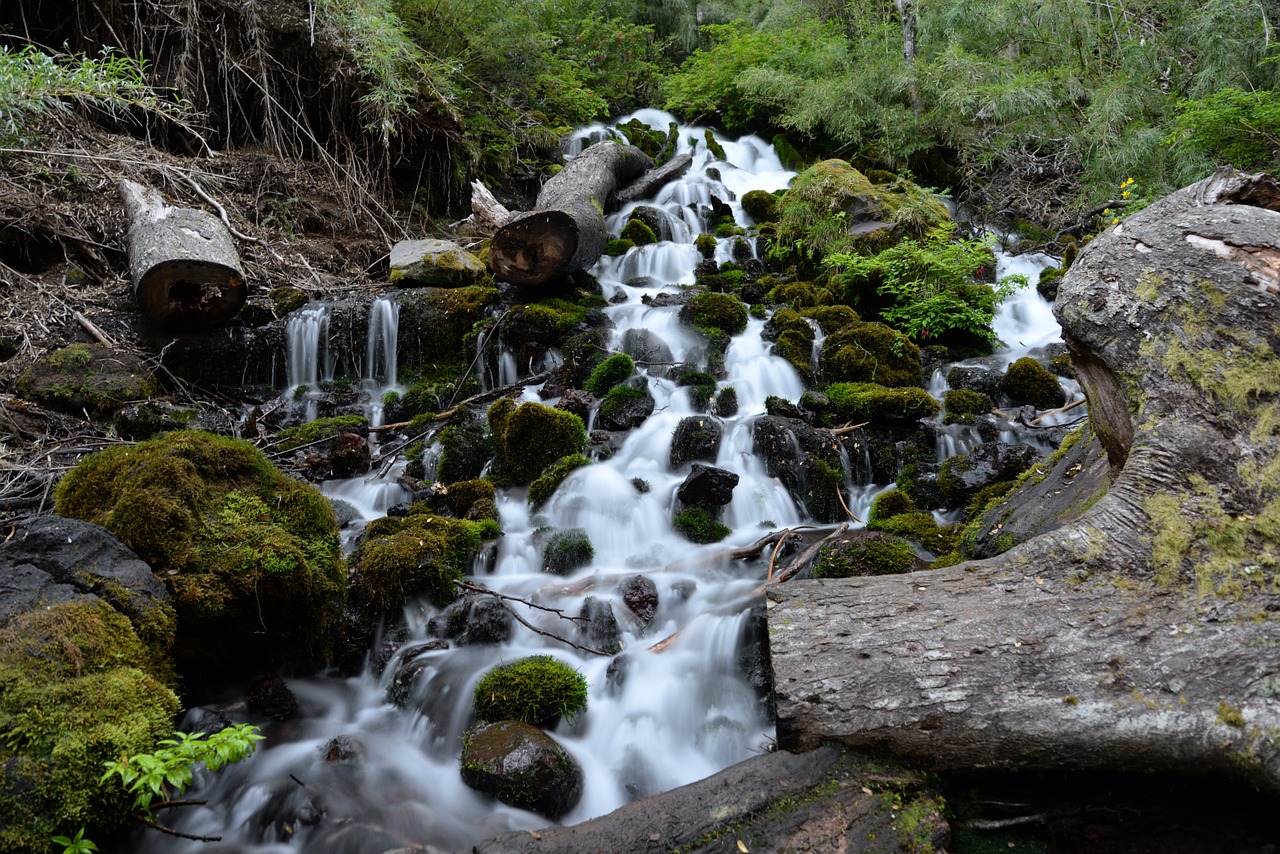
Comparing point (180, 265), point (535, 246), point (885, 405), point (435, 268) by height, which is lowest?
point (885, 405)

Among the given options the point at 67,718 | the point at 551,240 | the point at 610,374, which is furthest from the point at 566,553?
the point at 551,240

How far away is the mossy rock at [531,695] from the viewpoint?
3703 millimetres

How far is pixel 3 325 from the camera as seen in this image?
695cm

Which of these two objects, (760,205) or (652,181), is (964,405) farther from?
(652,181)

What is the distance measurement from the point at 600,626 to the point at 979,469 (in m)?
3.39

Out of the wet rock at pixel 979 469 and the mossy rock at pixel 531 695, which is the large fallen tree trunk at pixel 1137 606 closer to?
the mossy rock at pixel 531 695

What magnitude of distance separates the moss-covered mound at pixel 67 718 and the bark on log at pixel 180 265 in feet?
17.5

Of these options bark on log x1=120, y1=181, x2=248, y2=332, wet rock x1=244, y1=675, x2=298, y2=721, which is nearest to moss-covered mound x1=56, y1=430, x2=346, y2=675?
wet rock x1=244, y1=675, x2=298, y2=721

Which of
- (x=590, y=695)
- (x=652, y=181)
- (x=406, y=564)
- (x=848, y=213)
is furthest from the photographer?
(x=652, y=181)

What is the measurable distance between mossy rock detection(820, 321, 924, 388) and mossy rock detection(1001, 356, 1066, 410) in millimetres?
869

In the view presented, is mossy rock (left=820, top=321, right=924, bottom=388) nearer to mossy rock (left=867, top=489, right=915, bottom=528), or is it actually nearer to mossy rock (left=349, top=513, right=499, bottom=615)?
mossy rock (left=867, top=489, right=915, bottom=528)

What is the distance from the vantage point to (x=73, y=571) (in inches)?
121

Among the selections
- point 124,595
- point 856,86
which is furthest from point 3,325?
point 856,86

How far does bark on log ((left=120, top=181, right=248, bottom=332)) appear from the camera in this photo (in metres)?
7.07
